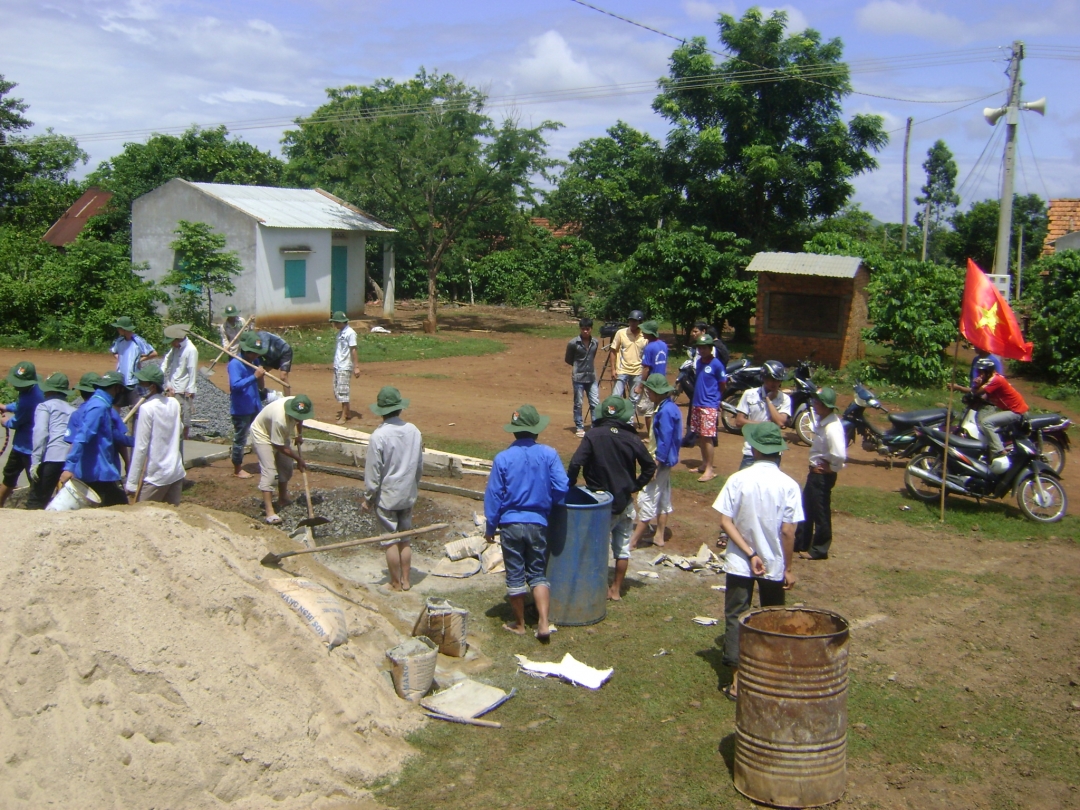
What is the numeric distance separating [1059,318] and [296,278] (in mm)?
18191

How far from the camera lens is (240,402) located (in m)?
10.3

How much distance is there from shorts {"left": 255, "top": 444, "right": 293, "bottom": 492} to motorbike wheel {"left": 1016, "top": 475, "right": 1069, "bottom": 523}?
7.76m

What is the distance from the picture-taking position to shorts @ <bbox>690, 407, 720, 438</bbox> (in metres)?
11.1

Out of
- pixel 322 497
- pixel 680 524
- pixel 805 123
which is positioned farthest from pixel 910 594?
pixel 805 123

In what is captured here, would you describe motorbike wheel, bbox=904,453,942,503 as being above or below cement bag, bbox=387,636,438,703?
above

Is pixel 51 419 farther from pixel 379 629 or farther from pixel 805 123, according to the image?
pixel 805 123

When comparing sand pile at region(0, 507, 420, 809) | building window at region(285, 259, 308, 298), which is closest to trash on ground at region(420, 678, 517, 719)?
sand pile at region(0, 507, 420, 809)

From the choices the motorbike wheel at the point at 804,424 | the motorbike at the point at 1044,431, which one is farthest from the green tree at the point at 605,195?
the motorbike at the point at 1044,431

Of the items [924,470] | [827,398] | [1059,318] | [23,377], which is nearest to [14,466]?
[23,377]

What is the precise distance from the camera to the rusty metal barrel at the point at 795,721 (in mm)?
4863

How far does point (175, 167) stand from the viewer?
30875 millimetres

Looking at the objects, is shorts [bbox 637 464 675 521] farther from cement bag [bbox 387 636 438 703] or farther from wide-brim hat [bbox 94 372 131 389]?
wide-brim hat [bbox 94 372 131 389]

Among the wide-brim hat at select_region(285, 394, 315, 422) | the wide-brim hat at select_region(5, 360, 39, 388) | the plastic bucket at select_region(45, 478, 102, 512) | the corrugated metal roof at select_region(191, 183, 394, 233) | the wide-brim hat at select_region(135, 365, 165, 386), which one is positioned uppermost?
the corrugated metal roof at select_region(191, 183, 394, 233)

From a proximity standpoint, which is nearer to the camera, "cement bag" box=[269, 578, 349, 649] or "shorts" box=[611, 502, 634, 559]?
"cement bag" box=[269, 578, 349, 649]
